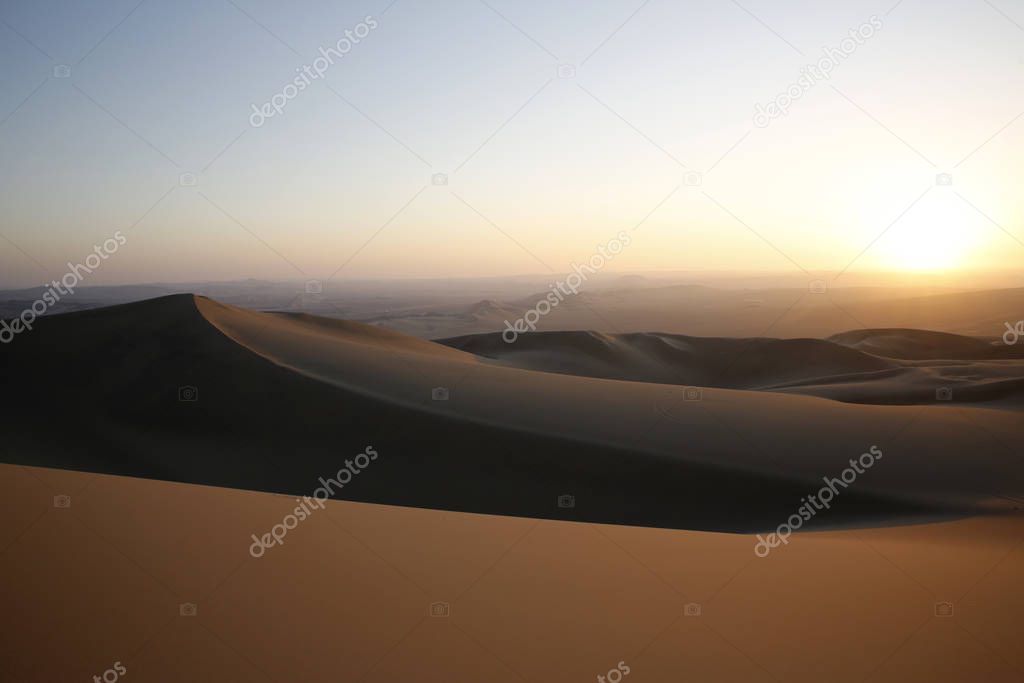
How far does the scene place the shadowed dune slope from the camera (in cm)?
796

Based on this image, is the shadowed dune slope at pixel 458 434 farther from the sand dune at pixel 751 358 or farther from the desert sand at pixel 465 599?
the sand dune at pixel 751 358

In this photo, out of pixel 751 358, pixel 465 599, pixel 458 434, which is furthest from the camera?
pixel 751 358

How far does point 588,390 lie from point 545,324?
120ft

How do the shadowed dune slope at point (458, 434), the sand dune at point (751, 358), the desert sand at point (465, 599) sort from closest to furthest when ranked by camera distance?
the desert sand at point (465, 599), the shadowed dune slope at point (458, 434), the sand dune at point (751, 358)

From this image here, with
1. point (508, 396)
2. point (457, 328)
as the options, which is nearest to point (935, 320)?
point (457, 328)

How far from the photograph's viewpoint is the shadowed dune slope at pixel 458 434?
7.96 m

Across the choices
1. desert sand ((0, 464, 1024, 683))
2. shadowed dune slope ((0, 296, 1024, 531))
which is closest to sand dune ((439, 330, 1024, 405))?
shadowed dune slope ((0, 296, 1024, 531))

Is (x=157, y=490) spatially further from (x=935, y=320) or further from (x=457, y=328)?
(x=935, y=320)

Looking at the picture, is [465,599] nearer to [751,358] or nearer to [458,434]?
[458,434]

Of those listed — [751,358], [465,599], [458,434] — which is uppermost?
[751,358]

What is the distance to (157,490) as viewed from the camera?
18.5ft

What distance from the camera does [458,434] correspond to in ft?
30.3

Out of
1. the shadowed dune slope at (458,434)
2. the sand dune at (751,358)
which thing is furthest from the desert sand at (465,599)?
the sand dune at (751,358)

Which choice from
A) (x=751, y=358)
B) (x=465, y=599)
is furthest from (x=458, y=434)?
(x=751, y=358)
